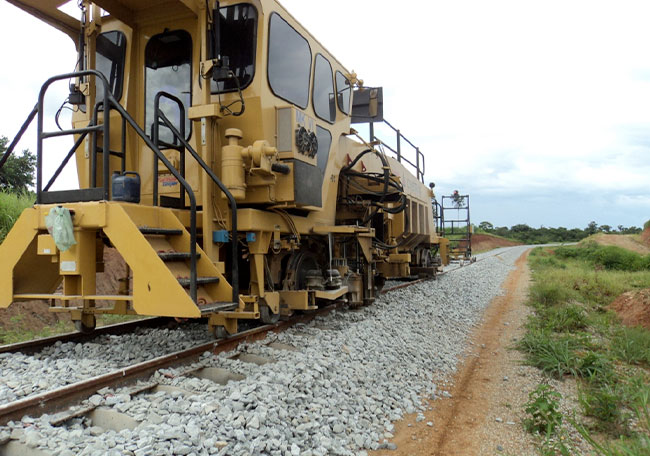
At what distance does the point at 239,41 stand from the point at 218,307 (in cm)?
315

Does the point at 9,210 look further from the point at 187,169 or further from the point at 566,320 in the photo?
the point at 566,320

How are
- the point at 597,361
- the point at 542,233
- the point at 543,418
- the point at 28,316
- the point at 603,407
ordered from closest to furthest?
the point at 543,418 < the point at 603,407 < the point at 597,361 < the point at 28,316 < the point at 542,233

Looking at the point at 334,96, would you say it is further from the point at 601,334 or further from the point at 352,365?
the point at 601,334

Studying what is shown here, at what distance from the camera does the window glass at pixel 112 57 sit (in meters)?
6.23

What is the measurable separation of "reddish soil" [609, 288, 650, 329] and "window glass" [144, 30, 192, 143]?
7620 mm

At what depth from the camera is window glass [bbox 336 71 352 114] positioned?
794 centimetres

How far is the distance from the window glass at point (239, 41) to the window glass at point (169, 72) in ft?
1.86

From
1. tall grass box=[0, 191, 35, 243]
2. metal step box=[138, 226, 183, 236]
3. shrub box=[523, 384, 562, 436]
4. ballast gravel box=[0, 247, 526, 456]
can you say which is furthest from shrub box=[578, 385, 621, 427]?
tall grass box=[0, 191, 35, 243]

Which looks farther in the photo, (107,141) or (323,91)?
(323,91)

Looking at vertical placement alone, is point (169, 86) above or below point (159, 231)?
above

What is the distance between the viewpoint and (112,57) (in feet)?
20.6

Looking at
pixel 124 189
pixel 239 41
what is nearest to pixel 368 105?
pixel 239 41

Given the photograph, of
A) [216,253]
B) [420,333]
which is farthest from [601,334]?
[216,253]

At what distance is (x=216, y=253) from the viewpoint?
539 centimetres
